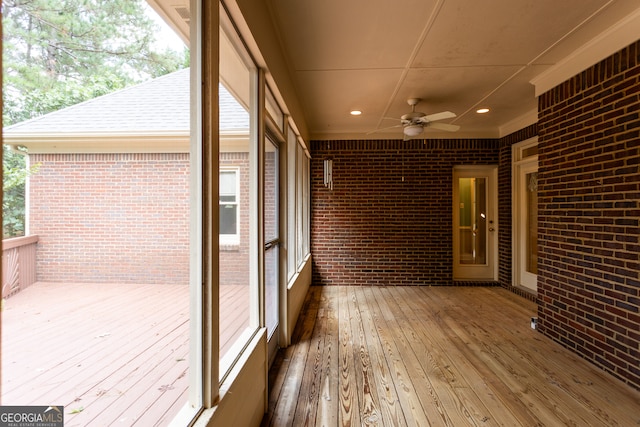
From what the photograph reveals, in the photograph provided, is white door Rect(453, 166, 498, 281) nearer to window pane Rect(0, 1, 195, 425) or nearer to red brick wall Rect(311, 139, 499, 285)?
red brick wall Rect(311, 139, 499, 285)

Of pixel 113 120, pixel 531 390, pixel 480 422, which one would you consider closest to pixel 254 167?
pixel 113 120

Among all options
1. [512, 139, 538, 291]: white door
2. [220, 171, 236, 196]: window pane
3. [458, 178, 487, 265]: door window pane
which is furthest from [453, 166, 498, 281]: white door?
[220, 171, 236, 196]: window pane

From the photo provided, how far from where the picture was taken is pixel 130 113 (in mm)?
1002

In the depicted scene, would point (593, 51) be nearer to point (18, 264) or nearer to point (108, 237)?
point (108, 237)

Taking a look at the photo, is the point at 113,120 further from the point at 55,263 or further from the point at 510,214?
the point at 510,214

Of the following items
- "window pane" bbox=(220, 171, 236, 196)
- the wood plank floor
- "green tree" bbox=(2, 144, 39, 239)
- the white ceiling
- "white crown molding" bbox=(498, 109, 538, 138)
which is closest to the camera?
"green tree" bbox=(2, 144, 39, 239)

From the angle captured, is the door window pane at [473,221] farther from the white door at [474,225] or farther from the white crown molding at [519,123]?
the white crown molding at [519,123]

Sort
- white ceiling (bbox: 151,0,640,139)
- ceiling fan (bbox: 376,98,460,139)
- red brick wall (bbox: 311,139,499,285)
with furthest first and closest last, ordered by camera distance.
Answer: red brick wall (bbox: 311,139,499,285), ceiling fan (bbox: 376,98,460,139), white ceiling (bbox: 151,0,640,139)

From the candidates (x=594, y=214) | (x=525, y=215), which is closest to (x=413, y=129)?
(x=594, y=214)

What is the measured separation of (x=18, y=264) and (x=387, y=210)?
500 centimetres

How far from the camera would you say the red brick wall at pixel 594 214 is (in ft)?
7.35

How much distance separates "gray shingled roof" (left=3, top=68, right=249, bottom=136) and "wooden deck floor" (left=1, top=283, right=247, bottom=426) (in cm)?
37

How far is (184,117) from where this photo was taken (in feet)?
3.93

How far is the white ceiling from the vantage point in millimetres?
2082
